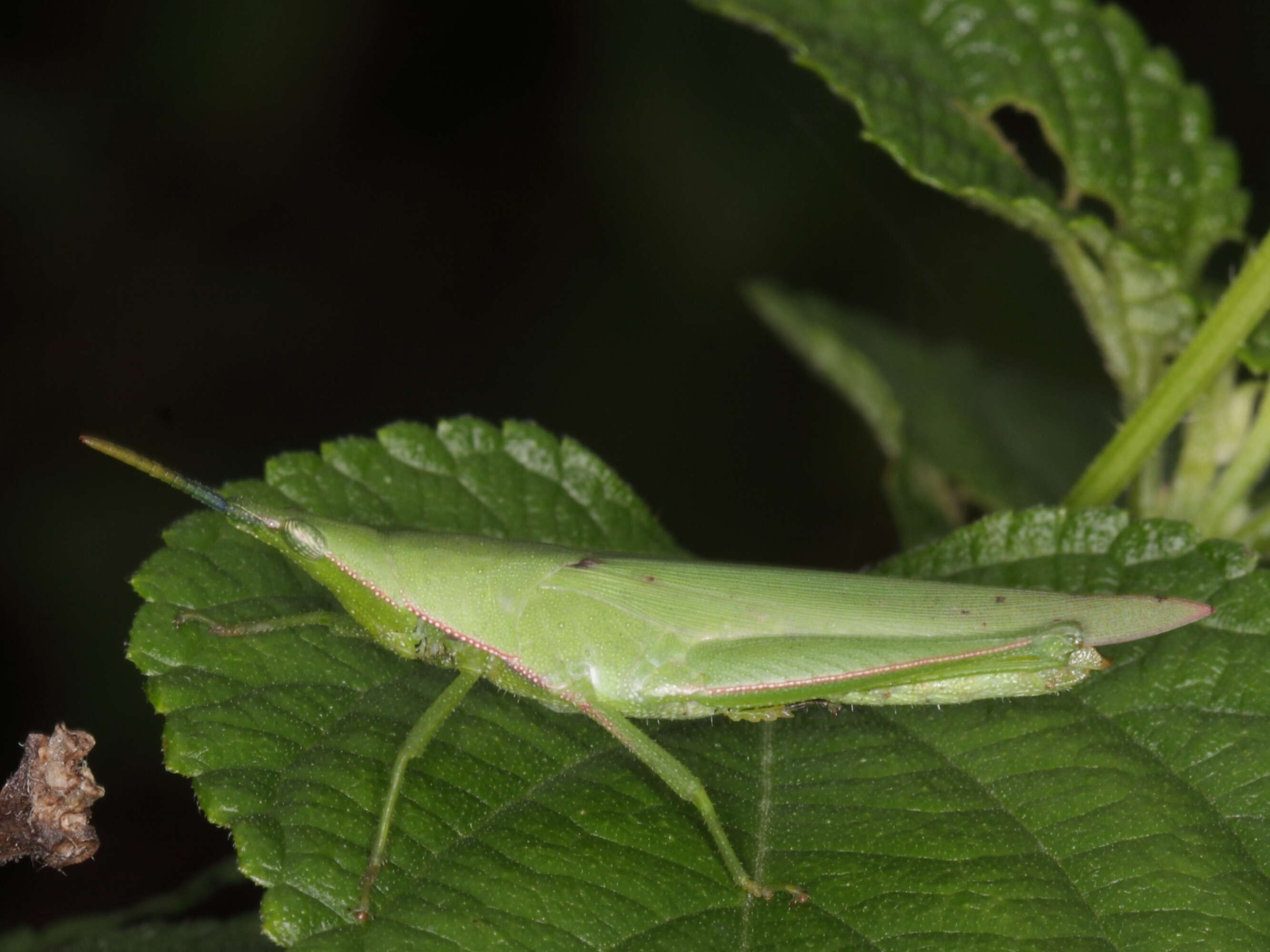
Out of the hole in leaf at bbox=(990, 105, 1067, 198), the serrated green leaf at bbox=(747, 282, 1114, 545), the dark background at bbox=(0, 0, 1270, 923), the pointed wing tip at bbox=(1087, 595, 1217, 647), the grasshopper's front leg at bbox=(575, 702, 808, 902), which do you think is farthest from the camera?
the dark background at bbox=(0, 0, 1270, 923)

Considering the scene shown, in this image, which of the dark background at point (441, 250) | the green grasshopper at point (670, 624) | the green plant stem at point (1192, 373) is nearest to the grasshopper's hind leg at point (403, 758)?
the green grasshopper at point (670, 624)

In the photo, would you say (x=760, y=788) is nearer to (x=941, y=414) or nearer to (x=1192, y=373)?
(x=1192, y=373)

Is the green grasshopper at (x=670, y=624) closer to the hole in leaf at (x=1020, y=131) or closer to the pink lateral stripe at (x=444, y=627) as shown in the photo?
the pink lateral stripe at (x=444, y=627)

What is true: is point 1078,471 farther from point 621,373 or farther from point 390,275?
point 390,275

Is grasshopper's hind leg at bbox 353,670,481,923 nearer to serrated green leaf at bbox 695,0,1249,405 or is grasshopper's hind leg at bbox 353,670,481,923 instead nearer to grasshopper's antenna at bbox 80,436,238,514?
grasshopper's antenna at bbox 80,436,238,514

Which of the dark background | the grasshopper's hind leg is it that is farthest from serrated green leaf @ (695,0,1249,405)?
the dark background

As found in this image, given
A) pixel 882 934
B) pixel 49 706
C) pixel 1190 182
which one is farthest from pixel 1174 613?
pixel 49 706

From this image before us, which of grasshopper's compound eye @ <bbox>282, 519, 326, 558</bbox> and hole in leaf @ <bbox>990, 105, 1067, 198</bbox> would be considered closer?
grasshopper's compound eye @ <bbox>282, 519, 326, 558</bbox>
